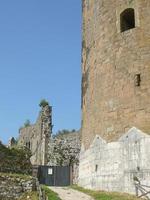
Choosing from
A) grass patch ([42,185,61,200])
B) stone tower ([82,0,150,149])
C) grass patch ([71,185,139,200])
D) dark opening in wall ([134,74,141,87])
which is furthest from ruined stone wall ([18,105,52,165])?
dark opening in wall ([134,74,141,87])

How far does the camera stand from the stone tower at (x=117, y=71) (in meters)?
14.9

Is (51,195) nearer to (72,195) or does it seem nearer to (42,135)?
(72,195)

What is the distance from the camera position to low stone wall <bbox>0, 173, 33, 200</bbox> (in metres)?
14.5

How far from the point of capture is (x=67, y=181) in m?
23.4

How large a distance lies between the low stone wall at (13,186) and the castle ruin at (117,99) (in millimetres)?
2452

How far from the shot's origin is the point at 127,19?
1658cm

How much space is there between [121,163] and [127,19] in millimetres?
5486

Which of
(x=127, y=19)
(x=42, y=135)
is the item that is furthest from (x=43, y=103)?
(x=127, y=19)

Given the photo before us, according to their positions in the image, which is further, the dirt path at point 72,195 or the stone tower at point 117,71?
the stone tower at point 117,71

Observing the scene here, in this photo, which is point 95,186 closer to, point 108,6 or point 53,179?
point 108,6

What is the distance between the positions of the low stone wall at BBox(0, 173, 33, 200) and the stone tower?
3.15 m

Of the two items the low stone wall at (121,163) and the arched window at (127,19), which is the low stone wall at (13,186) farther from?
the arched window at (127,19)

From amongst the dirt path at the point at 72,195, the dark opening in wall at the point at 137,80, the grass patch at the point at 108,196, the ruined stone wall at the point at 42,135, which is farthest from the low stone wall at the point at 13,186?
the ruined stone wall at the point at 42,135

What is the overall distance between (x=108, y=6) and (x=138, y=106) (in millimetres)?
4444
